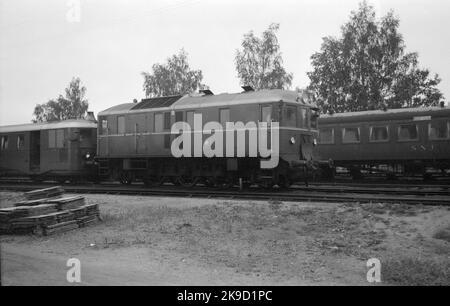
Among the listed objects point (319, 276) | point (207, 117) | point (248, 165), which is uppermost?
point (207, 117)

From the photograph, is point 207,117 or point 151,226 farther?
point 207,117

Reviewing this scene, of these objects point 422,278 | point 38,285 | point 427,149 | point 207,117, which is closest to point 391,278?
point 422,278

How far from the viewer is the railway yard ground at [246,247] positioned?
629cm

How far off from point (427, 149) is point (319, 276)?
54.2ft

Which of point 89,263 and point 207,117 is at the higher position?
point 207,117

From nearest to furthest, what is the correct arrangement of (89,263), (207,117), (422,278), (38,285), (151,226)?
(38,285), (422,278), (89,263), (151,226), (207,117)

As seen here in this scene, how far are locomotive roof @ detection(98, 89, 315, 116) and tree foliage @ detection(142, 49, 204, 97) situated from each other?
86.4 feet

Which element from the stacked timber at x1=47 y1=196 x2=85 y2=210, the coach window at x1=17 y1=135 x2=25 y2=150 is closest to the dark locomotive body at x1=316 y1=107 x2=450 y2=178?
the stacked timber at x1=47 y1=196 x2=85 y2=210

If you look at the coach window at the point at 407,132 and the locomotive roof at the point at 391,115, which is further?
the coach window at the point at 407,132

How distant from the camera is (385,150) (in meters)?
21.9

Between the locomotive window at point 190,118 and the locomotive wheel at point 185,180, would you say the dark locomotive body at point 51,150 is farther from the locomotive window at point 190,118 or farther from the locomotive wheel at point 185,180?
the locomotive window at point 190,118

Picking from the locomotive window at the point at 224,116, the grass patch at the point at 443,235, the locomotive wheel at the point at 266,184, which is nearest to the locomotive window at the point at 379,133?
the locomotive wheel at the point at 266,184

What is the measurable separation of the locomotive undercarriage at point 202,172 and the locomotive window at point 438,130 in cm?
864
